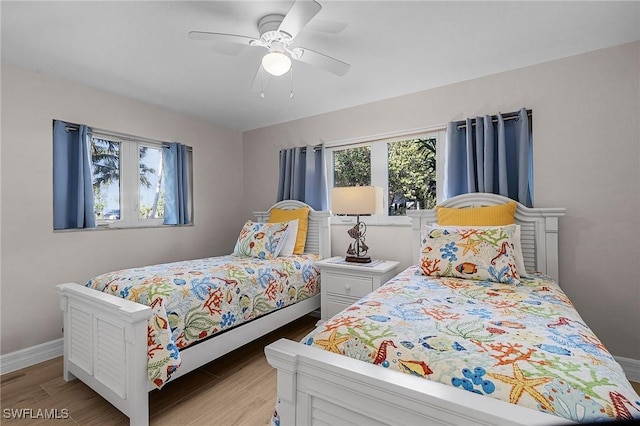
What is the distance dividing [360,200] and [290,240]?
0.88 metres

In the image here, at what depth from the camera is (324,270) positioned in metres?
2.95

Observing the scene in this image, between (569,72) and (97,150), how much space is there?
413cm

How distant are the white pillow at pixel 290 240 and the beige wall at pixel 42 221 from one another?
4.50ft

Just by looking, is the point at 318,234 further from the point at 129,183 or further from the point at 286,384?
the point at 286,384

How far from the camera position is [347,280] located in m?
2.81

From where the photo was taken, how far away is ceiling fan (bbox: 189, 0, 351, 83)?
1.60 m

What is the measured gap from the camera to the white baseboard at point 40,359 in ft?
7.23

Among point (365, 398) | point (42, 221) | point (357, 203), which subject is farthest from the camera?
point (357, 203)

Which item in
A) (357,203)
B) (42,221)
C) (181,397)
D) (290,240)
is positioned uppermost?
(357,203)

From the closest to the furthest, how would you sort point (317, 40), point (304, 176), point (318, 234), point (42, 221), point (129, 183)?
point (317, 40), point (42, 221), point (129, 183), point (318, 234), point (304, 176)

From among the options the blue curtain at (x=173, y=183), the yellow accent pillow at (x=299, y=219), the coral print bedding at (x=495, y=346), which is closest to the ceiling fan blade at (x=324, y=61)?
the coral print bedding at (x=495, y=346)

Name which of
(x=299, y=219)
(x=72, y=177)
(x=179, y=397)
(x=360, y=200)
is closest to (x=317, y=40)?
(x=360, y=200)

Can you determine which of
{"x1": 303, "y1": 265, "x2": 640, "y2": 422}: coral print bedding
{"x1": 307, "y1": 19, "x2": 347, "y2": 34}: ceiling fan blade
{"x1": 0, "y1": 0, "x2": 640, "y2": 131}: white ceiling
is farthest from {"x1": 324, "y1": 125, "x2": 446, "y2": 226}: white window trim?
{"x1": 303, "y1": 265, "x2": 640, "y2": 422}: coral print bedding

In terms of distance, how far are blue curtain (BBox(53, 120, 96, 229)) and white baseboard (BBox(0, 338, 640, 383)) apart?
982 millimetres
